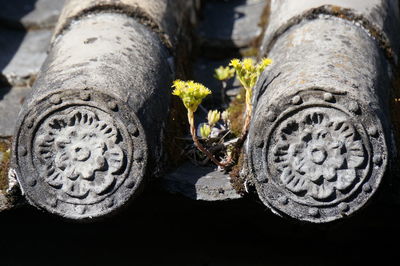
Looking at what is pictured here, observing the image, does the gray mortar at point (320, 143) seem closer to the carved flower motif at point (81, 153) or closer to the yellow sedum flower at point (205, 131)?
the yellow sedum flower at point (205, 131)

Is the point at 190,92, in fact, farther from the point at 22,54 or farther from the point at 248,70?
the point at 22,54

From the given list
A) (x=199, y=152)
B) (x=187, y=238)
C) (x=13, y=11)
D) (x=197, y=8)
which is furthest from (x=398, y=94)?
(x=13, y=11)

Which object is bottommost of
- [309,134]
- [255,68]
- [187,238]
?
[187,238]

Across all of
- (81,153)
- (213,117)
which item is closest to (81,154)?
(81,153)

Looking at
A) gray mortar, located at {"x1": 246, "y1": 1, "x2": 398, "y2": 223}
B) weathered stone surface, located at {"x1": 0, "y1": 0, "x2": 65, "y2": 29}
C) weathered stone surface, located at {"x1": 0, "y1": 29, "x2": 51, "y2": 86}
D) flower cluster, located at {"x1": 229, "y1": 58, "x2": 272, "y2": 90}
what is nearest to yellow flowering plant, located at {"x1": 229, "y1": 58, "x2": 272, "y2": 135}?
flower cluster, located at {"x1": 229, "y1": 58, "x2": 272, "y2": 90}

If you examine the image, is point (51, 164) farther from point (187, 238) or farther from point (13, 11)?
point (13, 11)

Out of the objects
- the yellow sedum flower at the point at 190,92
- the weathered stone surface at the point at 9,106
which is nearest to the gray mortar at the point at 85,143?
the yellow sedum flower at the point at 190,92

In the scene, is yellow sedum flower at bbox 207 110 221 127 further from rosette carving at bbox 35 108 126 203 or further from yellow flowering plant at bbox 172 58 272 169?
rosette carving at bbox 35 108 126 203
